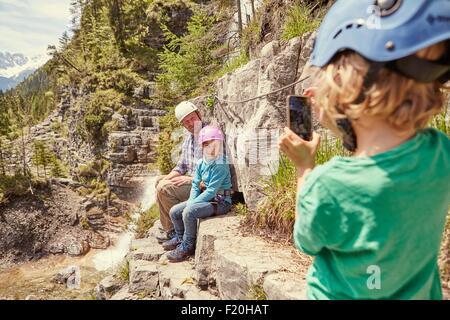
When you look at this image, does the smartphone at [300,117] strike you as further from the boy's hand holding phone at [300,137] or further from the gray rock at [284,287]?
the gray rock at [284,287]

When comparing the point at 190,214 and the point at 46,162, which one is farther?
the point at 46,162

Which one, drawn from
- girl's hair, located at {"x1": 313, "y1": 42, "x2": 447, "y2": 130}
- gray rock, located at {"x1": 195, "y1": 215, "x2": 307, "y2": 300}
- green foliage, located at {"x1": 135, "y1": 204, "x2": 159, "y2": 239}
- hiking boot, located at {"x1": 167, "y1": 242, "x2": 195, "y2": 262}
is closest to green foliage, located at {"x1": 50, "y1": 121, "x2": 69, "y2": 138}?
green foliage, located at {"x1": 135, "y1": 204, "x2": 159, "y2": 239}

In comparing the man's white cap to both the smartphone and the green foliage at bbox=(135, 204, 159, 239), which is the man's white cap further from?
the green foliage at bbox=(135, 204, 159, 239)

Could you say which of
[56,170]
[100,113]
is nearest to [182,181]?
[100,113]

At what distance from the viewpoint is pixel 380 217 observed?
3.20 ft

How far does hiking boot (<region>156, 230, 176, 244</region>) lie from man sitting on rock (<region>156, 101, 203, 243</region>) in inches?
12.0

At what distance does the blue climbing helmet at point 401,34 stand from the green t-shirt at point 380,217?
0.20 m

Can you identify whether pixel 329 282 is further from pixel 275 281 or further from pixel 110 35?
pixel 110 35

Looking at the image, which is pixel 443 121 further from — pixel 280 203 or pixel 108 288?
pixel 108 288

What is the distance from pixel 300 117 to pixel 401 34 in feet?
1.78

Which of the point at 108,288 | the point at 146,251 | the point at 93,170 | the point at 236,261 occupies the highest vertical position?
the point at 236,261

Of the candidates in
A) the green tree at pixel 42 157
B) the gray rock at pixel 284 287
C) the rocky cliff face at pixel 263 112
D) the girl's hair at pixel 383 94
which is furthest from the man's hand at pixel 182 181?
the green tree at pixel 42 157

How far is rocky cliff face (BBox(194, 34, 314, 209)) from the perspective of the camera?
401 cm

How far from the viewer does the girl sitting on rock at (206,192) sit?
4.38 meters
